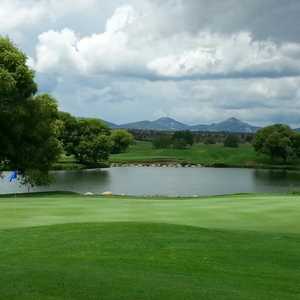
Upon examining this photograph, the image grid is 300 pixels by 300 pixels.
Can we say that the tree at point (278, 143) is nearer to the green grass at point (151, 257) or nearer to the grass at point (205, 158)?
the grass at point (205, 158)

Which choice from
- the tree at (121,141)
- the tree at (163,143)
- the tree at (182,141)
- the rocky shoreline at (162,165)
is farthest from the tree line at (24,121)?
the tree at (163,143)

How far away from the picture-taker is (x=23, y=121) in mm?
43031

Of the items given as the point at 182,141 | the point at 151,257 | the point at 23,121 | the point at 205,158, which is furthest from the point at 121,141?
the point at 151,257

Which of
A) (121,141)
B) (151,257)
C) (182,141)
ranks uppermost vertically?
(121,141)

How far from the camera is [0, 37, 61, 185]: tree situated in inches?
1623

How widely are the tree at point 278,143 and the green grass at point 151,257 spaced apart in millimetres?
114604

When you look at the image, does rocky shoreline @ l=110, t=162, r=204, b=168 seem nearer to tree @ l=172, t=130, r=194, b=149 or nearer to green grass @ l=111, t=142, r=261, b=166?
green grass @ l=111, t=142, r=261, b=166

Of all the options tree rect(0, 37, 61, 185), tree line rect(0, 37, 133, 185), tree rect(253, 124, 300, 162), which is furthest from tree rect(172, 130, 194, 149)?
tree rect(0, 37, 61, 185)

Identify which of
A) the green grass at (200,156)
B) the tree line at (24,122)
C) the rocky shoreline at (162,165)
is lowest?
the rocky shoreline at (162,165)

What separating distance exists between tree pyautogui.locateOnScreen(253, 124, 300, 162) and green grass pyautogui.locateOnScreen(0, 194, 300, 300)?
4512 inches

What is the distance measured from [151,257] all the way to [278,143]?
12268cm

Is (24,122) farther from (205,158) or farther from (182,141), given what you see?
(182,141)

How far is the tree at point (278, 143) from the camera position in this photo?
132 m

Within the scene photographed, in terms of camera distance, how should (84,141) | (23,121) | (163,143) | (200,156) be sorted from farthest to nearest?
(163,143) < (200,156) < (84,141) < (23,121)
